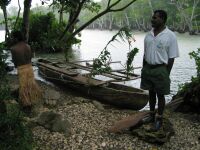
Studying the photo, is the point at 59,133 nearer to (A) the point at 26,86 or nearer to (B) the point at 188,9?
(A) the point at 26,86

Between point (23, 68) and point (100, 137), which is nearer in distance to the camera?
point (100, 137)

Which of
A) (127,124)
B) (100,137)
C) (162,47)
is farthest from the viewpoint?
(127,124)

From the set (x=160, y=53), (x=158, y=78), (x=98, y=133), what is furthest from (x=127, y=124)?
(x=160, y=53)

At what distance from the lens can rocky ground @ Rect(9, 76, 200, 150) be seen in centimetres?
638

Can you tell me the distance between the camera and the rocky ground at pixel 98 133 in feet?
20.9

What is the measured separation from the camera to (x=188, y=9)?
231 ft

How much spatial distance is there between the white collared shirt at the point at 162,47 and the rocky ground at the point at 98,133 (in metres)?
1.58

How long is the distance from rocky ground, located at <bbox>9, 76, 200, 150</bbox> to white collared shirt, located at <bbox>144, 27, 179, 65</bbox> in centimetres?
158

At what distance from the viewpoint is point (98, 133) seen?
6.95 meters

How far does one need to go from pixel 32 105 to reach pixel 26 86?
47cm

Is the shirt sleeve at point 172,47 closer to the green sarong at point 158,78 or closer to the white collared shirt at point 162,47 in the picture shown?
the white collared shirt at point 162,47

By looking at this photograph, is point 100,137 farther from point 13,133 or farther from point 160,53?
point 13,133

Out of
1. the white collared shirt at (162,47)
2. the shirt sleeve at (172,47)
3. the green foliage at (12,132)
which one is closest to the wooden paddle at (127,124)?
the white collared shirt at (162,47)

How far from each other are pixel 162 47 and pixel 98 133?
2.14 metres
